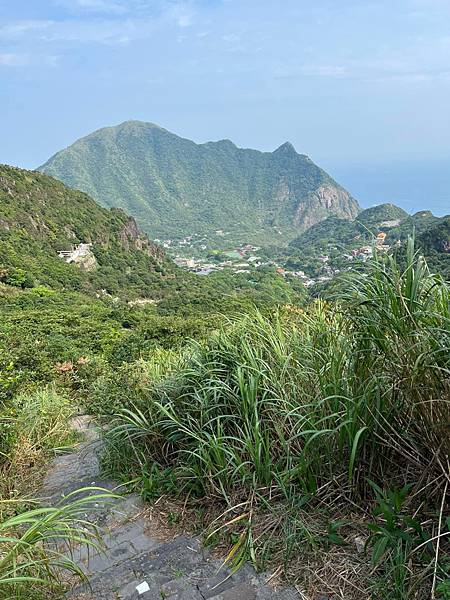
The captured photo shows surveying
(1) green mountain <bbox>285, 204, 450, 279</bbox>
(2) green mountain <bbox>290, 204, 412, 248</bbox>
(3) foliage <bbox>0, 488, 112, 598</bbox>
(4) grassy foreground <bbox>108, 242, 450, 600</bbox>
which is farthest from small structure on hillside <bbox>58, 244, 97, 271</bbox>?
(3) foliage <bbox>0, 488, 112, 598</bbox>

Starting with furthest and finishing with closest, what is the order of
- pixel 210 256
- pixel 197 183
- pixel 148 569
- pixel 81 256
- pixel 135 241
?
pixel 197 183 → pixel 210 256 → pixel 135 241 → pixel 81 256 → pixel 148 569

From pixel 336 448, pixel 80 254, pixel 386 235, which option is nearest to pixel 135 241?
pixel 80 254

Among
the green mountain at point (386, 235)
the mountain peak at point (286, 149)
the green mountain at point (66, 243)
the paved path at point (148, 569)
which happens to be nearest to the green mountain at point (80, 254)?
the green mountain at point (66, 243)

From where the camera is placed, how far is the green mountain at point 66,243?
29578 mm

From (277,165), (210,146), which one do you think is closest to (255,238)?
(277,165)

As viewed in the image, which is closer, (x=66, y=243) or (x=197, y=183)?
(x=66, y=243)

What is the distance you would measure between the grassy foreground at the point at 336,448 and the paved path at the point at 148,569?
0.08 m

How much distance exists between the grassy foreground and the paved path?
0.08 meters

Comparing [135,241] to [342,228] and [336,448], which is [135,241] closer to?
[342,228]

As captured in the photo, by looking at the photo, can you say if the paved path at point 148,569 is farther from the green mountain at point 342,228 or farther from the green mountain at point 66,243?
the green mountain at point 342,228

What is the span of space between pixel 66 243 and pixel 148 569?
3901cm

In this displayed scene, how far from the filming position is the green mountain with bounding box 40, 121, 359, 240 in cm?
12181

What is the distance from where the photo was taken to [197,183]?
476 feet

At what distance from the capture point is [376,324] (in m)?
1.61
